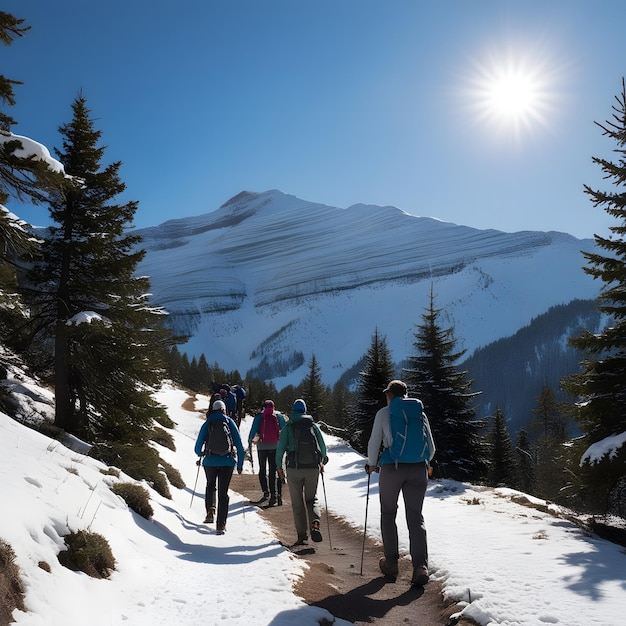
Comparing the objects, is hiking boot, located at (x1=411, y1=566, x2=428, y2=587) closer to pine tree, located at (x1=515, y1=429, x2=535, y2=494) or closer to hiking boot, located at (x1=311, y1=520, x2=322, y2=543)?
hiking boot, located at (x1=311, y1=520, x2=322, y2=543)

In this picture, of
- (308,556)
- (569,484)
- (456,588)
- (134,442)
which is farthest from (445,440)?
(456,588)

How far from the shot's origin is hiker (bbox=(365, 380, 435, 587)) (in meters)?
6.31

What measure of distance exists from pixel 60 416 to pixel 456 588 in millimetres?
10981

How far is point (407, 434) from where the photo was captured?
6379mm

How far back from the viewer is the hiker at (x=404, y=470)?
631 centimetres

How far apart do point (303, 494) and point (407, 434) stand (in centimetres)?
319

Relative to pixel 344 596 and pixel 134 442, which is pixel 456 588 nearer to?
pixel 344 596

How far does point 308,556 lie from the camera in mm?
7914

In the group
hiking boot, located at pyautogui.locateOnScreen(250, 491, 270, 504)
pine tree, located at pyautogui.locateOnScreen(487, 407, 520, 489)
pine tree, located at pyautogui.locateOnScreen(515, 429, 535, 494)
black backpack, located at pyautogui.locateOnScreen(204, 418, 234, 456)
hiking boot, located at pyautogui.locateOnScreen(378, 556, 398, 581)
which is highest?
black backpack, located at pyautogui.locateOnScreen(204, 418, 234, 456)

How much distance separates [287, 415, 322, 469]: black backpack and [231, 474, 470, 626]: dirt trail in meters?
1.49

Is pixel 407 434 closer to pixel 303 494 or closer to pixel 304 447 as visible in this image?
Result: pixel 304 447

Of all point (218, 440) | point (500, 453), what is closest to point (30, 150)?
point (218, 440)

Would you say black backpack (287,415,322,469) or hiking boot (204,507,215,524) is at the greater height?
black backpack (287,415,322,469)

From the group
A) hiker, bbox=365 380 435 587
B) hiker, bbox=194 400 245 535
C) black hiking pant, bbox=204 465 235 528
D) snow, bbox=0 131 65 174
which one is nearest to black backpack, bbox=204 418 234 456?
hiker, bbox=194 400 245 535
